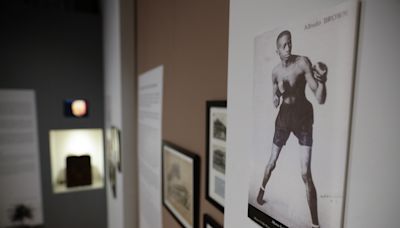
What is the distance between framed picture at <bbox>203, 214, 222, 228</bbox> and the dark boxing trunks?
0.54 meters

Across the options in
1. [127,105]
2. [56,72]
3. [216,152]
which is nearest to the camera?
[216,152]

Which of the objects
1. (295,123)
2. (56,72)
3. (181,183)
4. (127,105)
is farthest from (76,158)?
(295,123)

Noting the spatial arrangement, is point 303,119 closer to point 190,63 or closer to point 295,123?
point 295,123

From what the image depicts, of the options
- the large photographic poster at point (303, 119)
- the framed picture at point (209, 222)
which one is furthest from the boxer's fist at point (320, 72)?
the framed picture at point (209, 222)

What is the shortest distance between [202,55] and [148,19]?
0.96 m

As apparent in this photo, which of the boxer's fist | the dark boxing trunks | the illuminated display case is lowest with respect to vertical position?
the illuminated display case

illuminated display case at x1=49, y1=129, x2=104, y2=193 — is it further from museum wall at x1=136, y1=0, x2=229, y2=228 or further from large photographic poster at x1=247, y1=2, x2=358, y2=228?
large photographic poster at x1=247, y1=2, x2=358, y2=228

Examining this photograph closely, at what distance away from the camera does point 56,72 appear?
116 inches

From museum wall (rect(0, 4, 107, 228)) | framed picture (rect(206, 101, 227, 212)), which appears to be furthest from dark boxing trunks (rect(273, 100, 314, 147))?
museum wall (rect(0, 4, 107, 228))

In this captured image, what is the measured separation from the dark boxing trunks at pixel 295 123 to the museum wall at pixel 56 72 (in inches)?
126

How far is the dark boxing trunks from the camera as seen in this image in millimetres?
340

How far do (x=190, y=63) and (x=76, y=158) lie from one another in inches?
108

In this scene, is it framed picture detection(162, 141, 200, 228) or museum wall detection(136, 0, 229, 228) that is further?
framed picture detection(162, 141, 200, 228)

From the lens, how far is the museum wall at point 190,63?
802mm
